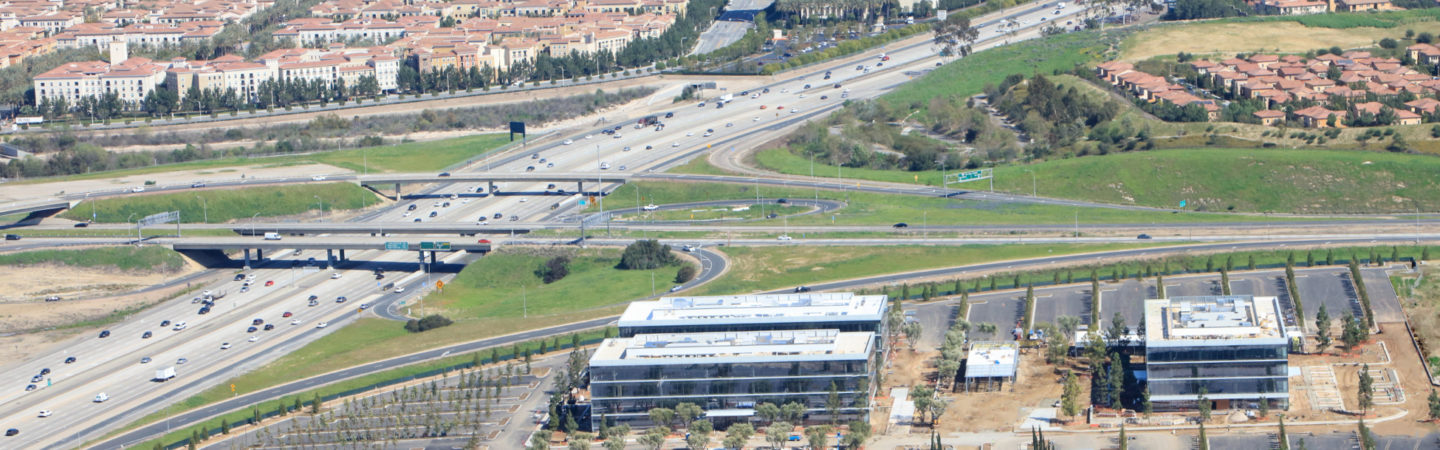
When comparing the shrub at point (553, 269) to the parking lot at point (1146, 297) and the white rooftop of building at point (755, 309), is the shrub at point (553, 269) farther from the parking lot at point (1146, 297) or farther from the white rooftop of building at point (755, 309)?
the parking lot at point (1146, 297)

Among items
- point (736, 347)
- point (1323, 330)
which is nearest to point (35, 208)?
point (736, 347)

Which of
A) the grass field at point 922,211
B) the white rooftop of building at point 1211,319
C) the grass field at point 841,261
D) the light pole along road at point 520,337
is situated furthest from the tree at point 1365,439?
the grass field at point 922,211

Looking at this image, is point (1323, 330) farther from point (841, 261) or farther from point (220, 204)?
point (220, 204)

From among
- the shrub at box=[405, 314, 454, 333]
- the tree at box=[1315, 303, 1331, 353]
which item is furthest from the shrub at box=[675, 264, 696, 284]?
the tree at box=[1315, 303, 1331, 353]

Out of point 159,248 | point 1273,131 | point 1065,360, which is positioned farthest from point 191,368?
point 1273,131

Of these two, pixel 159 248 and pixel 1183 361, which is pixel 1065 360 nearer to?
pixel 1183 361

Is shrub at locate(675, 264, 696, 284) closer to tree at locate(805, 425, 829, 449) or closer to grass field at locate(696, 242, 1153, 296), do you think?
grass field at locate(696, 242, 1153, 296)
